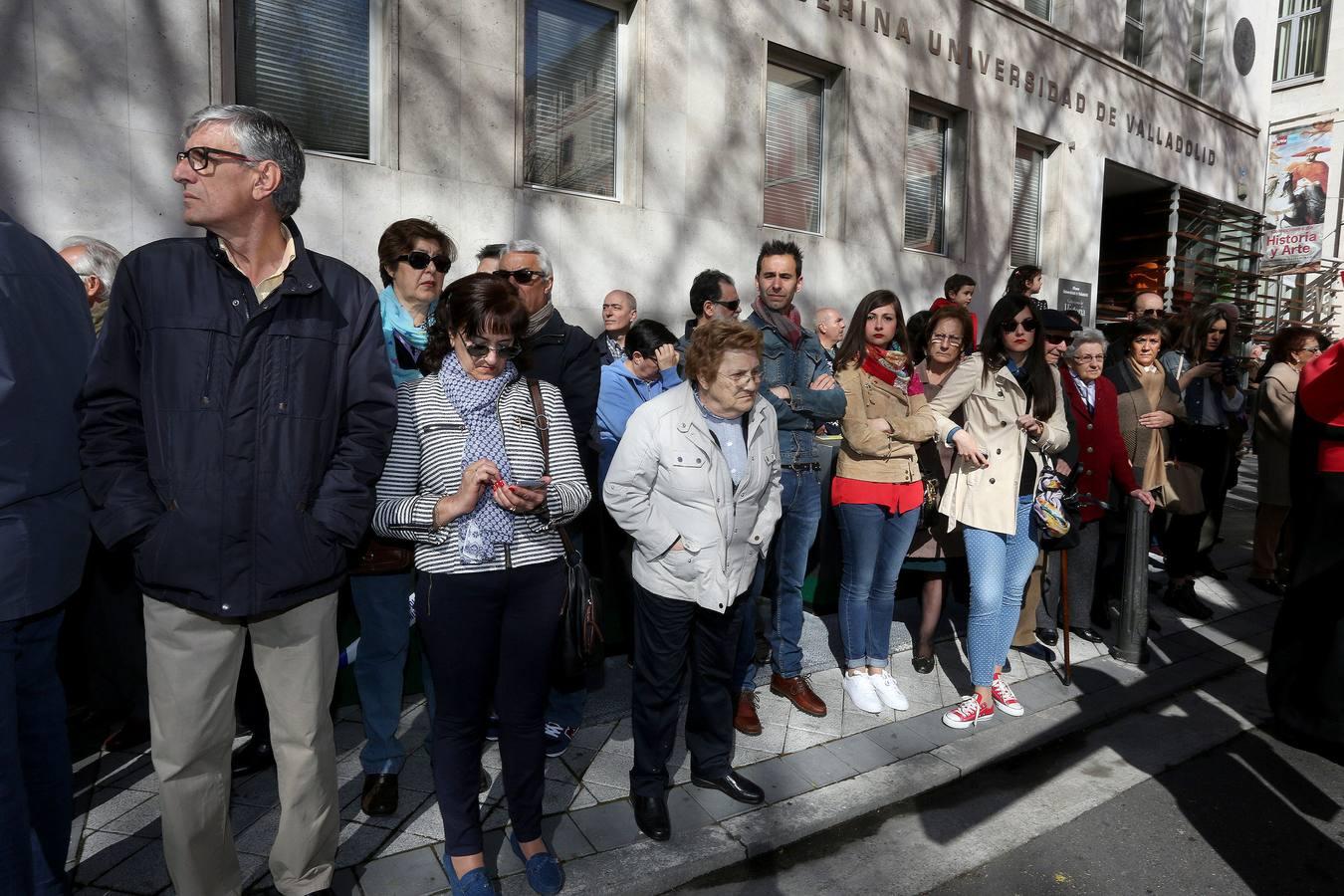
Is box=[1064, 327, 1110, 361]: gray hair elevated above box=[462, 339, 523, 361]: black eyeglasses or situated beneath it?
elevated above

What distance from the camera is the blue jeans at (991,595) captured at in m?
4.31

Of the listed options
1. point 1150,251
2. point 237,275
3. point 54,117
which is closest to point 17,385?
point 237,275

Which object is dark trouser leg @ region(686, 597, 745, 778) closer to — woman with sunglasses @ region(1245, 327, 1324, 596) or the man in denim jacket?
the man in denim jacket

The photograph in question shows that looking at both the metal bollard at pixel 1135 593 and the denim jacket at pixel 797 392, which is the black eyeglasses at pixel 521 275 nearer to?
the denim jacket at pixel 797 392

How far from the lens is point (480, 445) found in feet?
9.13

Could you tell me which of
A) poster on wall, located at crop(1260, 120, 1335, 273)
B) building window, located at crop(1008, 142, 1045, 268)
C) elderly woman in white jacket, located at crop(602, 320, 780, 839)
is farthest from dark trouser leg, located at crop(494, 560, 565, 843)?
poster on wall, located at crop(1260, 120, 1335, 273)

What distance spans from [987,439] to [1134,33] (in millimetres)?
13227

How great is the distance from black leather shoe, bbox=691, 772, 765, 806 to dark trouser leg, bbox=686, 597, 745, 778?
28 mm

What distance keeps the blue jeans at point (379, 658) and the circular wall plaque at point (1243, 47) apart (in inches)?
724

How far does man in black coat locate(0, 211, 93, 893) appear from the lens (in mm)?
2207

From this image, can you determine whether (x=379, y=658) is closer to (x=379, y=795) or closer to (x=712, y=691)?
(x=379, y=795)

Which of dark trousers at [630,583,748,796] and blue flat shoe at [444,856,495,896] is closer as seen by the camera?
blue flat shoe at [444,856,495,896]

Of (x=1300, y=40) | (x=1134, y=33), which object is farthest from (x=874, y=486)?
(x=1300, y=40)

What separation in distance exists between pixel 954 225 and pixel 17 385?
11134mm
